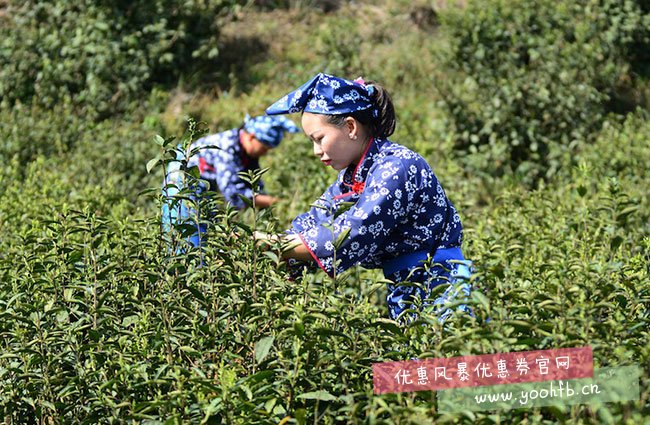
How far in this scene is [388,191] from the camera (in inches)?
137

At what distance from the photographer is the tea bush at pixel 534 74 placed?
320 inches

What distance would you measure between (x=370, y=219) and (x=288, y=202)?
3339 mm

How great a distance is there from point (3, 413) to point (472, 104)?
6.05 metres

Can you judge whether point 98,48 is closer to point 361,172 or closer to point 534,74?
point 534,74

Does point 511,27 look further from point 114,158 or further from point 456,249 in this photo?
point 456,249

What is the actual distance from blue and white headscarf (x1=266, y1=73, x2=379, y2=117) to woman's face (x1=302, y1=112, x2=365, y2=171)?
1.6 inches

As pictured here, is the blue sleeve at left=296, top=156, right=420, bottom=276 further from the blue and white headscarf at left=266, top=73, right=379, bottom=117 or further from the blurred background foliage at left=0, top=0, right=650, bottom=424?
the blue and white headscarf at left=266, top=73, right=379, bottom=117

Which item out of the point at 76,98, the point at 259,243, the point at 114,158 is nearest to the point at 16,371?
the point at 259,243

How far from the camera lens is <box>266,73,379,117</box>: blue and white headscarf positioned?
3627 mm

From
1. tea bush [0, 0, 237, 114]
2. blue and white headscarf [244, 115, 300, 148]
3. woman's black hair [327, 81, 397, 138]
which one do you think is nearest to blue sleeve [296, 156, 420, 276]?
woman's black hair [327, 81, 397, 138]

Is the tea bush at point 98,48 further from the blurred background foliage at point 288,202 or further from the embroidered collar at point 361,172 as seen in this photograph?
the embroidered collar at point 361,172

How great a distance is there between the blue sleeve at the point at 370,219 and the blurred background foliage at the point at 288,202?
150mm

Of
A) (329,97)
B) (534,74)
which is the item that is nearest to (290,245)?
(329,97)

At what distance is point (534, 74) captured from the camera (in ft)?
27.1
